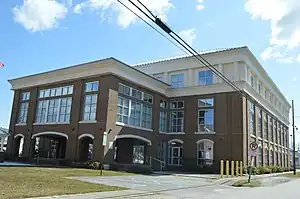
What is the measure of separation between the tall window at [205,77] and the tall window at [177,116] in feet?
11.3

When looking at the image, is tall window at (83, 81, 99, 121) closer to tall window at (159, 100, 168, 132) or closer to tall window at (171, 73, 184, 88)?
tall window at (159, 100, 168, 132)

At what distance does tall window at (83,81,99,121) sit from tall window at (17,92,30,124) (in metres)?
9.77

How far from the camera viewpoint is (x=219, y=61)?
37062 mm

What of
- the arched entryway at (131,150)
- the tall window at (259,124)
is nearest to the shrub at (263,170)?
the tall window at (259,124)

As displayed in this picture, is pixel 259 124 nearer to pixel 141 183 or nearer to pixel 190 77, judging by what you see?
pixel 190 77

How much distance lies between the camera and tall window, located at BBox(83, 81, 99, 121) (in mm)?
30195

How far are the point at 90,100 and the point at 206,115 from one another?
13.6 meters

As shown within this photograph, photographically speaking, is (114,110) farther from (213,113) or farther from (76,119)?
(213,113)

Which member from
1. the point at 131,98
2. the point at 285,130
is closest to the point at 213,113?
the point at 131,98

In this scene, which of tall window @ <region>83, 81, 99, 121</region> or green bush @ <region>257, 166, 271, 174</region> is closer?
tall window @ <region>83, 81, 99, 121</region>

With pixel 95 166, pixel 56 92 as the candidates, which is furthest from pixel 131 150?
pixel 56 92

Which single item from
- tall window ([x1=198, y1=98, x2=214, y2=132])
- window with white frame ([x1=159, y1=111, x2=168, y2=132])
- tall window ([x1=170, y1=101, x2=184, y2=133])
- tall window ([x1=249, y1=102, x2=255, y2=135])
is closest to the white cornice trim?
tall window ([x1=170, y1=101, x2=184, y2=133])

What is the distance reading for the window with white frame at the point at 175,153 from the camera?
125 ft

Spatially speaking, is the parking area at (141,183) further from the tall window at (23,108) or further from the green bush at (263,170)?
the tall window at (23,108)
